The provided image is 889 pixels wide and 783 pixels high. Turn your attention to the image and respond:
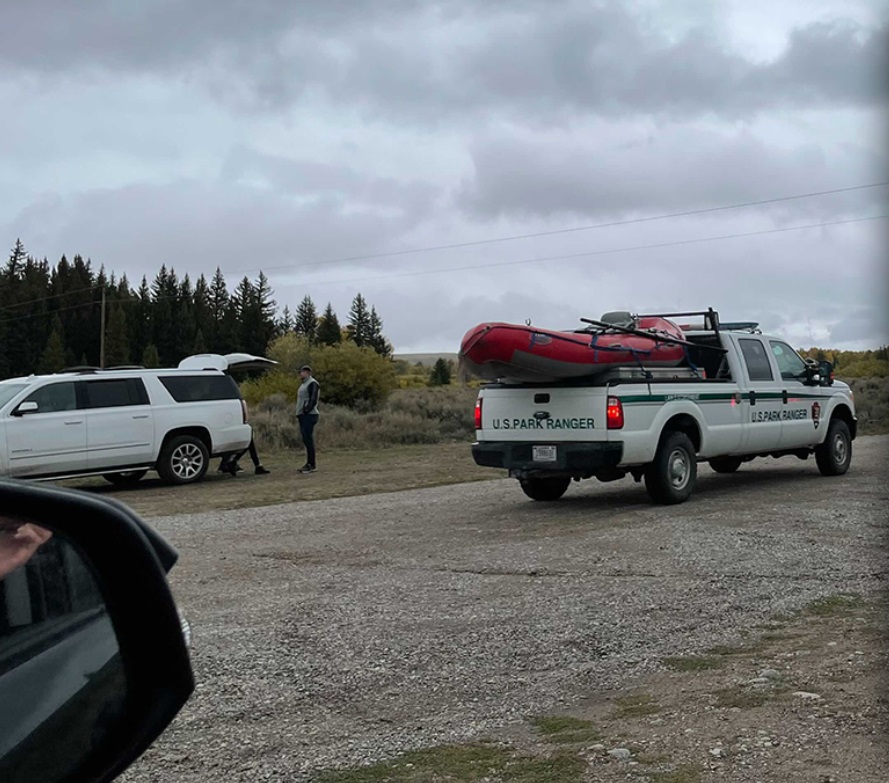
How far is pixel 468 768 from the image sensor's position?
4.38 m

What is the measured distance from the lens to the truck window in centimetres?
1393

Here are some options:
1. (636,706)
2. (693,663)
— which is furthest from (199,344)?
(636,706)

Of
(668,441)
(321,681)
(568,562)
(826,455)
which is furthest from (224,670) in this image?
(826,455)

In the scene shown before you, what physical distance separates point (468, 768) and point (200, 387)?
14603mm

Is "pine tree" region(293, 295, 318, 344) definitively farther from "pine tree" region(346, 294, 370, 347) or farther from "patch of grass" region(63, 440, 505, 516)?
"patch of grass" region(63, 440, 505, 516)

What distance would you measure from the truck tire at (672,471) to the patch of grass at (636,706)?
722 centimetres

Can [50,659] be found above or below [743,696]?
above

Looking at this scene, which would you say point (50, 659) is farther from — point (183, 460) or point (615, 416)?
point (183, 460)

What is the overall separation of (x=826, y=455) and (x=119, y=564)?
14.5 m

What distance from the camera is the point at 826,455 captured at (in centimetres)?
1523

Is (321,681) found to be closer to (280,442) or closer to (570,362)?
(570,362)

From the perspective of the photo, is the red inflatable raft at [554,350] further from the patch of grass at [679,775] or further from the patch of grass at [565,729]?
the patch of grass at [679,775]

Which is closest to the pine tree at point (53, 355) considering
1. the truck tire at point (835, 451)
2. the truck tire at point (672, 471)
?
the truck tire at point (835, 451)

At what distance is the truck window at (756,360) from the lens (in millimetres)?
13930
